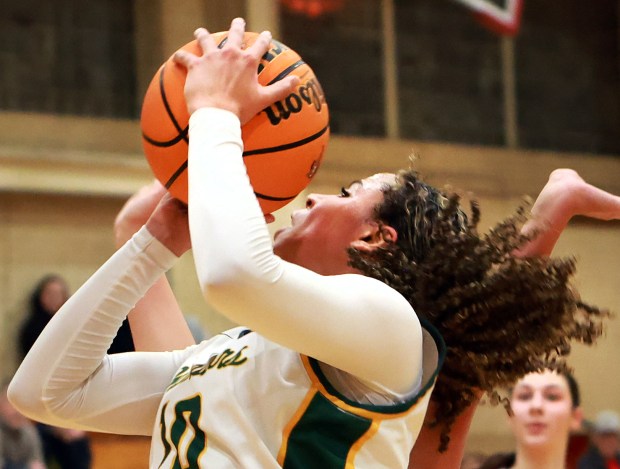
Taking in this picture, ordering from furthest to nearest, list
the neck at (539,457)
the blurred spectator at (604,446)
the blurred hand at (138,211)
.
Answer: the blurred spectator at (604,446) → the neck at (539,457) → the blurred hand at (138,211)

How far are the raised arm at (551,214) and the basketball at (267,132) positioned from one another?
1.68ft

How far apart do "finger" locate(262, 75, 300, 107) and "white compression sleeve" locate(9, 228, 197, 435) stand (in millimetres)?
470

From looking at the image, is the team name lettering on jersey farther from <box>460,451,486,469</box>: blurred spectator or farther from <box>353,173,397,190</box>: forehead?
<box>460,451,486,469</box>: blurred spectator

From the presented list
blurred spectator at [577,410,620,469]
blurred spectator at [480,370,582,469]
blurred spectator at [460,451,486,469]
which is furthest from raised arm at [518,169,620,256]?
blurred spectator at [577,410,620,469]

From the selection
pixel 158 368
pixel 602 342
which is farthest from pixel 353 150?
pixel 158 368

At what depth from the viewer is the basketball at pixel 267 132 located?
2.26m

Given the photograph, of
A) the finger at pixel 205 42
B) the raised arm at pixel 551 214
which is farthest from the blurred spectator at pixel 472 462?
the finger at pixel 205 42

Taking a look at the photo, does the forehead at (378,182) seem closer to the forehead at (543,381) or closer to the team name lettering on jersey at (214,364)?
the team name lettering on jersey at (214,364)

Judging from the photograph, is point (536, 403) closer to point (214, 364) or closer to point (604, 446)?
point (604, 446)

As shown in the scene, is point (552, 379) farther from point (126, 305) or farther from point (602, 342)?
point (602, 342)

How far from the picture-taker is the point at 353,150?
902cm

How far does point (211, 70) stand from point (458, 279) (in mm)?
613

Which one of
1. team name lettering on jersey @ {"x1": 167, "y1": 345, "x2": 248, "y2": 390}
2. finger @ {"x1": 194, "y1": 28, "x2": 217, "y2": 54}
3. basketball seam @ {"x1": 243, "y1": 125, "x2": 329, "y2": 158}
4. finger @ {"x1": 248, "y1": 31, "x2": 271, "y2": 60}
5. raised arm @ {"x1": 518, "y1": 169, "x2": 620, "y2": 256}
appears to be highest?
finger @ {"x1": 194, "y1": 28, "x2": 217, "y2": 54}

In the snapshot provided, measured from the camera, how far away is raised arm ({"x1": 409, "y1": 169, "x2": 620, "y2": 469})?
8.11ft
